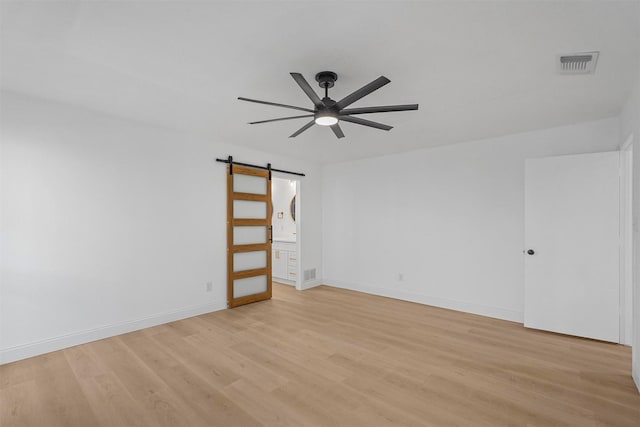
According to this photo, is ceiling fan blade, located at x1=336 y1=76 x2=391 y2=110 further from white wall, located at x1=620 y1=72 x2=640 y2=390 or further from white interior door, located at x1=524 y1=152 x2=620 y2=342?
white interior door, located at x1=524 y1=152 x2=620 y2=342

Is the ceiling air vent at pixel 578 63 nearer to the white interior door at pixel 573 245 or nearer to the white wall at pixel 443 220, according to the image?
the white interior door at pixel 573 245

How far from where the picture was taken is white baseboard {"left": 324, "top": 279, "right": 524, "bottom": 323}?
405 centimetres

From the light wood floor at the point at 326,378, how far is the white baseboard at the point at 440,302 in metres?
0.24

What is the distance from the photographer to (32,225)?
2979mm

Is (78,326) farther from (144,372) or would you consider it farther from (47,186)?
(47,186)

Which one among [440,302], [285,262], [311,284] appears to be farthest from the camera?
[285,262]

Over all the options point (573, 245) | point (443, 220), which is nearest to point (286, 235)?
point (443, 220)

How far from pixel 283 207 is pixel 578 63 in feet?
19.3

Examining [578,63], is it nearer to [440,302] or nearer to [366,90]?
[366,90]

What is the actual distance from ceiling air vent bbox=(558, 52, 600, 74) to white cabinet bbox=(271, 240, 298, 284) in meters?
4.71

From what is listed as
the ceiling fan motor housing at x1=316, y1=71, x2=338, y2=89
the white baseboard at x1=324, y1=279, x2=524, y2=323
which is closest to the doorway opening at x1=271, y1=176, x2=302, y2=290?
the white baseboard at x1=324, y1=279, x2=524, y2=323

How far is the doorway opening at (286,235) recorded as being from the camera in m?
5.84

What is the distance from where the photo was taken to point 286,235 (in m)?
7.16

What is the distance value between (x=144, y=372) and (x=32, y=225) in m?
1.86
